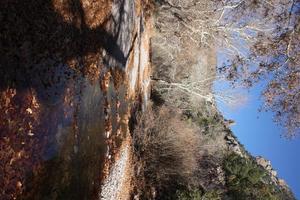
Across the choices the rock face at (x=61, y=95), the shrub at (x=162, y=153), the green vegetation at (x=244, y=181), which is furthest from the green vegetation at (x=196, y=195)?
the rock face at (x=61, y=95)

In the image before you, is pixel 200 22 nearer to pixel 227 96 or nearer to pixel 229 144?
pixel 227 96

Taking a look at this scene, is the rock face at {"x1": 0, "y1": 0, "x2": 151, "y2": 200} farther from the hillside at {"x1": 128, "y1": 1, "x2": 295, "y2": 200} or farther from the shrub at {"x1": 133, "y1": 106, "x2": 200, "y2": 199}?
the hillside at {"x1": 128, "y1": 1, "x2": 295, "y2": 200}

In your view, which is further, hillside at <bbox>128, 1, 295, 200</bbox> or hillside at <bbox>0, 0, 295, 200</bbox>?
hillside at <bbox>128, 1, 295, 200</bbox>

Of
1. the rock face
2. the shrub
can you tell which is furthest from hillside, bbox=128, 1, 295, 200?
the rock face

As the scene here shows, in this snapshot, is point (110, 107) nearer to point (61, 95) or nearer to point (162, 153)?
point (61, 95)

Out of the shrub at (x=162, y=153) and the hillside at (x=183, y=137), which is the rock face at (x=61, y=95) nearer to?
the shrub at (x=162, y=153)

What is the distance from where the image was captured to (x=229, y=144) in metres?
21.3

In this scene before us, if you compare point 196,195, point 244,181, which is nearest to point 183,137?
point 196,195

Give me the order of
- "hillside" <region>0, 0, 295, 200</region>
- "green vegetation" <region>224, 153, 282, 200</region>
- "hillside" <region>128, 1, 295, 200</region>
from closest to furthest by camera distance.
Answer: "hillside" <region>0, 0, 295, 200</region> → "hillside" <region>128, 1, 295, 200</region> → "green vegetation" <region>224, 153, 282, 200</region>

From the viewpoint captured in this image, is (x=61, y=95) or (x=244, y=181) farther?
(x=244, y=181)

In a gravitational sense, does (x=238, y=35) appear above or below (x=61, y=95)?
above

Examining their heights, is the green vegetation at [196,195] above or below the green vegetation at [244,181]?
below

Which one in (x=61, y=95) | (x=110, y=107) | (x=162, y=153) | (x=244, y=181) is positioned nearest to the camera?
(x=61, y=95)

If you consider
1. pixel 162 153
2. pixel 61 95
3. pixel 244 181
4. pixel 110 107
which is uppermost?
pixel 244 181
